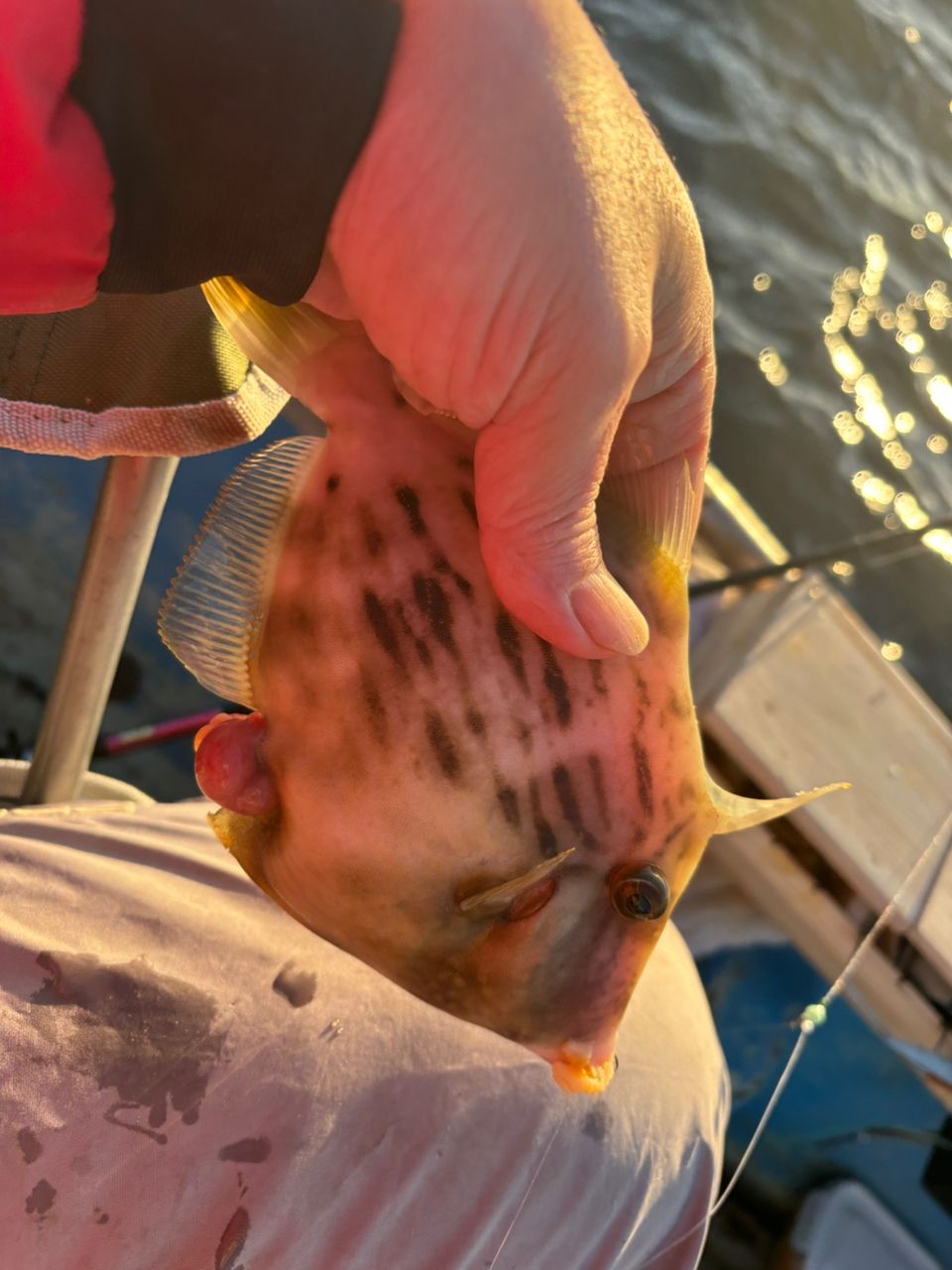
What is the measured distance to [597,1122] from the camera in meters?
1.72

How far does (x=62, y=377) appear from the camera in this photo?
1.45 metres

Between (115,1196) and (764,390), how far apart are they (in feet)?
19.1

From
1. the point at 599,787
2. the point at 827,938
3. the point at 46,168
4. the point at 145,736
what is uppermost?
the point at 46,168

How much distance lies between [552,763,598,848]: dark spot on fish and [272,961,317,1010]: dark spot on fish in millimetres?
694

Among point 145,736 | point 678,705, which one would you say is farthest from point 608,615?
point 145,736

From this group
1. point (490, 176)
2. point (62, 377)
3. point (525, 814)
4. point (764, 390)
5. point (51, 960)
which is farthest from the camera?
point (764, 390)

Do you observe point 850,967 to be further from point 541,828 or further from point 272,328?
point 272,328

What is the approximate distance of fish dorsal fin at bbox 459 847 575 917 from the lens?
48.6 inches

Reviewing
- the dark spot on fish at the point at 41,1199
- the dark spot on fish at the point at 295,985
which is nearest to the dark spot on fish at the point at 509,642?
the dark spot on fish at the point at 295,985

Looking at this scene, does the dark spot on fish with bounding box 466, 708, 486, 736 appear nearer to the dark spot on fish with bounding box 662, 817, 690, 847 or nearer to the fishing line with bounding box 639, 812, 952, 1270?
the dark spot on fish with bounding box 662, 817, 690, 847

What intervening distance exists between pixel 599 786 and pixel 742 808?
1.00 feet

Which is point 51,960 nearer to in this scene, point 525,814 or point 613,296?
point 525,814

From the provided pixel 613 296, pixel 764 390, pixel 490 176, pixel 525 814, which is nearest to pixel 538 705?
pixel 525 814

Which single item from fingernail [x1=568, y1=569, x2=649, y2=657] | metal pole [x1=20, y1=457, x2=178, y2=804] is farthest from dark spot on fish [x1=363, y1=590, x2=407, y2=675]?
metal pole [x1=20, y1=457, x2=178, y2=804]
